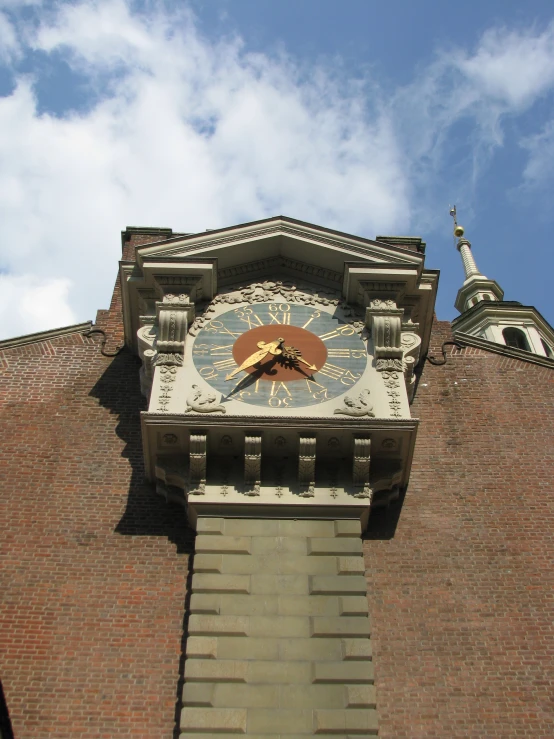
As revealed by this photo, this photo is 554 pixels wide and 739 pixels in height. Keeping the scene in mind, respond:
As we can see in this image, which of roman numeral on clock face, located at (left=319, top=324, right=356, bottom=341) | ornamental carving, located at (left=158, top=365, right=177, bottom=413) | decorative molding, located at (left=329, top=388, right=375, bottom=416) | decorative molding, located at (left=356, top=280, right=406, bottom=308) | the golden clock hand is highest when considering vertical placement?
decorative molding, located at (left=356, top=280, right=406, bottom=308)

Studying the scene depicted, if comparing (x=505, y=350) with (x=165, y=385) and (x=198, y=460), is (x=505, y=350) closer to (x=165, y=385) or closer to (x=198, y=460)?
(x=165, y=385)

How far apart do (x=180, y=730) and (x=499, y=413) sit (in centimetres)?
848

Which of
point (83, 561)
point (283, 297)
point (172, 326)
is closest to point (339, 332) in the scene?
point (283, 297)

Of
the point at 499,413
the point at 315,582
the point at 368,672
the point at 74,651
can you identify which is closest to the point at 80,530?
the point at 74,651

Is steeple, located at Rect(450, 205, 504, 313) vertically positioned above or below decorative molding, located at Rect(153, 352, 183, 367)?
above

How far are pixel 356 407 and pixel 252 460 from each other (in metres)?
1.93

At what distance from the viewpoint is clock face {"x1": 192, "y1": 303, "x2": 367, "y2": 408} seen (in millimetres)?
14578

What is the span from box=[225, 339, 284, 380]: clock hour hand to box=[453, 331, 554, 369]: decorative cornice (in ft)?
15.0

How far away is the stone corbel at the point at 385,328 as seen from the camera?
49.9 feet

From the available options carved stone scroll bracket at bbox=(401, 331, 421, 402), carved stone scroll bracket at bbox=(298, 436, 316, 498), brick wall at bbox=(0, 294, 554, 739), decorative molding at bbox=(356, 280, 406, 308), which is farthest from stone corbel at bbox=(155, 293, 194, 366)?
carved stone scroll bracket at bbox=(401, 331, 421, 402)

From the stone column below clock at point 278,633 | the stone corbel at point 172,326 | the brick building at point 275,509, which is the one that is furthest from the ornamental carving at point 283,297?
the stone column below clock at point 278,633

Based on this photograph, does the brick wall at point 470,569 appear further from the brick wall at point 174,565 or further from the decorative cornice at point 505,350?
the decorative cornice at point 505,350

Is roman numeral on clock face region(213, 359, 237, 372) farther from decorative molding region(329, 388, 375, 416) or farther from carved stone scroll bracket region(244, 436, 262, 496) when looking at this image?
decorative molding region(329, 388, 375, 416)

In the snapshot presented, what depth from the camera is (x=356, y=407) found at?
14.1 m
